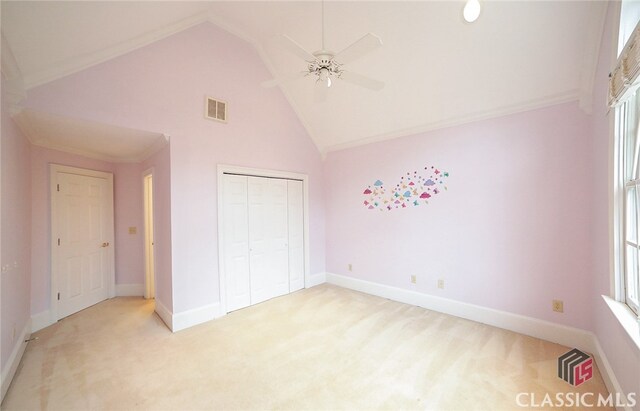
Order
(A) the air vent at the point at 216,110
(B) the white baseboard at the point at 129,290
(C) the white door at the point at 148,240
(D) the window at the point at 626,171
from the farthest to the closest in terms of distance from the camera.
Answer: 1. (B) the white baseboard at the point at 129,290
2. (C) the white door at the point at 148,240
3. (A) the air vent at the point at 216,110
4. (D) the window at the point at 626,171

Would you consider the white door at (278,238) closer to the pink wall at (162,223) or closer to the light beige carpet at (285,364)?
the light beige carpet at (285,364)

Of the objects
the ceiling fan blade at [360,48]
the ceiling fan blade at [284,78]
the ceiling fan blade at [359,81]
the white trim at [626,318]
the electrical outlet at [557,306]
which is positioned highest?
the ceiling fan blade at [284,78]

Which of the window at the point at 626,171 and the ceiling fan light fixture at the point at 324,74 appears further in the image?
the ceiling fan light fixture at the point at 324,74

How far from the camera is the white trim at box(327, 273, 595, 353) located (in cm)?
238

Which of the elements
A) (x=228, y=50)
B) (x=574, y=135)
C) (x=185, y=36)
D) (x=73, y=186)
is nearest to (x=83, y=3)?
(x=185, y=36)

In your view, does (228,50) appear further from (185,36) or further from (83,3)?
(83,3)

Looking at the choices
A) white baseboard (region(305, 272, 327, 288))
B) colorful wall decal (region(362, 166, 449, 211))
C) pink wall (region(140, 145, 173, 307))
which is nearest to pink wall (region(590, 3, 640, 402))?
colorful wall decal (region(362, 166, 449, 211))

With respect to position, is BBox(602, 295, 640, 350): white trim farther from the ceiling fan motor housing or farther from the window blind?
the ceiling fan motor housing

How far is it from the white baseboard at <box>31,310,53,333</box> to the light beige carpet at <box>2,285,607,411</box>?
0.12 meters

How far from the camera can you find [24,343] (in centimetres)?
246

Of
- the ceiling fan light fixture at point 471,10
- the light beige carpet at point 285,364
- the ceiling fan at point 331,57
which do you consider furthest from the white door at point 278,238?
the ceiling fan light fixture at point 471,10

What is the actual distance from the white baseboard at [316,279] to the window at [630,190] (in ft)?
11.7

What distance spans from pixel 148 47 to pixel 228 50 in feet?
3.04

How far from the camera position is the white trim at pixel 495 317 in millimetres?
2377
